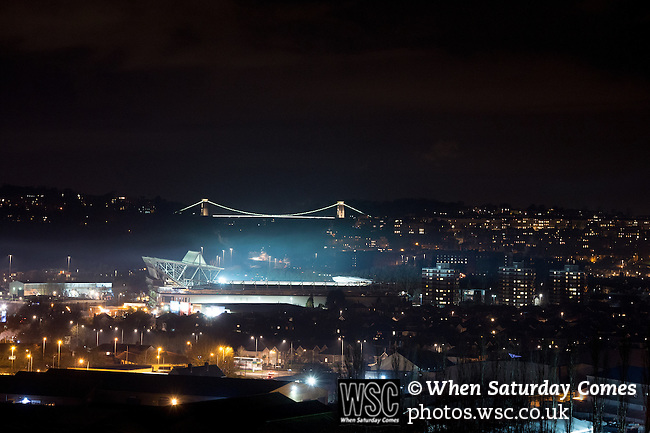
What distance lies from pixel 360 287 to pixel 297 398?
20.2m

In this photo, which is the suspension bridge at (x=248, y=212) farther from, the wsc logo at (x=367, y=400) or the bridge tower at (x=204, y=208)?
the wsc logo at (x=367, y=400)

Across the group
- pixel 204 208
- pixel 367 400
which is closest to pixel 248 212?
pixel 204 208

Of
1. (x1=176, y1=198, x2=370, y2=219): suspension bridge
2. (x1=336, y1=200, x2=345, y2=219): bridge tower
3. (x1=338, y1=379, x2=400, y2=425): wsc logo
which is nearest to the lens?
(x1=338, y1=379, x2=400, y2=425): wsc logo

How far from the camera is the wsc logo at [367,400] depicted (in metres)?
4.46

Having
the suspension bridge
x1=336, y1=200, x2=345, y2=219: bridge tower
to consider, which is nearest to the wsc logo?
the suspension bridge

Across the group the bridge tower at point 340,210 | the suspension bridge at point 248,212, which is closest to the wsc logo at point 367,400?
the suspension bridge at point 248,212

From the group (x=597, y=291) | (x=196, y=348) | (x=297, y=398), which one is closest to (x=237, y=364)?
(x=196, y=348)

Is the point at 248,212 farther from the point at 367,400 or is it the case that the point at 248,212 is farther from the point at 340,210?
the point at 367,400

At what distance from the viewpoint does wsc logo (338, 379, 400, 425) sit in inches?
176

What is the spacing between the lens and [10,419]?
6156 millimetres

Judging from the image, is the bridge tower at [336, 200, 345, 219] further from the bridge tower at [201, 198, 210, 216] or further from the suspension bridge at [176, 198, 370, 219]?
the bridge tower at [201, 198, 210, 216]

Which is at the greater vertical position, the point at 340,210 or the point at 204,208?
the point at 340,210

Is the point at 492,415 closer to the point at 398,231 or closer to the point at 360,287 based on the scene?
the point at 360,287

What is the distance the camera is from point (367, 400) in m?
4.48
